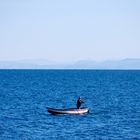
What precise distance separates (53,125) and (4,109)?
16.7 meters

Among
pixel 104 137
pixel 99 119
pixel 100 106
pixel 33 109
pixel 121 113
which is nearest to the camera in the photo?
pixel 104 137

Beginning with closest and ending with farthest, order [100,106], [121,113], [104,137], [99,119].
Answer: [104,137], [99,119], [121,113], [100,106]

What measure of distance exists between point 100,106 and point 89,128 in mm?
23065

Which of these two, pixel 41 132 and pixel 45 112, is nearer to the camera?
pixel 41 132

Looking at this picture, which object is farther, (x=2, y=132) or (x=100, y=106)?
(x=100, y=106)

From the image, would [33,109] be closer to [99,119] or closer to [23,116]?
[23,116]

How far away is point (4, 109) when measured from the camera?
66.6m

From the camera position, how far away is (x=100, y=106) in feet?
238

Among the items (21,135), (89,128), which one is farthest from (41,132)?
(89,128)

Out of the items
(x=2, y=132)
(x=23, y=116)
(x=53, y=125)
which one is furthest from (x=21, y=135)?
(x=23, y=116)

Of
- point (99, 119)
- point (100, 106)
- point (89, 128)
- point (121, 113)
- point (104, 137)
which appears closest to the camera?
point (104, 137)

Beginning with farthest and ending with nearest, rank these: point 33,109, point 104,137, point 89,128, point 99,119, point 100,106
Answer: point 100,106 → point 33,109 → point 99,119 → point 89,128 → point 104,137

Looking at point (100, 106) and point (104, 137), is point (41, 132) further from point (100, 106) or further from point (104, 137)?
point (100, 106)

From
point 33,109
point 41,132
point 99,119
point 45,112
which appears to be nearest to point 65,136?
point 41,132
